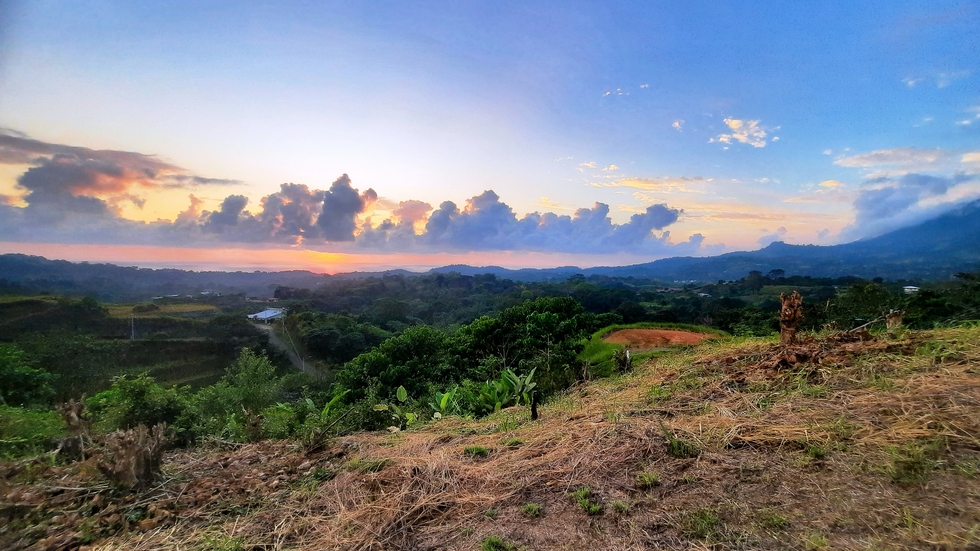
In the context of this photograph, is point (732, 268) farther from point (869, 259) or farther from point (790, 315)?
point (790, 315)

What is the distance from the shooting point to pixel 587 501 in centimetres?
222

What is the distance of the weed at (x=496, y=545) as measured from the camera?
75.8 inches

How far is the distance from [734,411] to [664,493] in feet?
4.49

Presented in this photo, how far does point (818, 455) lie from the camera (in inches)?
88.4

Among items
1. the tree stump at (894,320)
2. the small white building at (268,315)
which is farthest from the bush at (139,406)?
the small white building at (268,315)

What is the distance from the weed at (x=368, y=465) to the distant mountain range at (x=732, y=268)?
13.9 meters

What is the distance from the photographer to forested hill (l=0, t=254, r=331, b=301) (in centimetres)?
1223

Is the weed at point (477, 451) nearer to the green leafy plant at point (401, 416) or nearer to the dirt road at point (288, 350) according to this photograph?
the green leafy plant at point (401, 416)

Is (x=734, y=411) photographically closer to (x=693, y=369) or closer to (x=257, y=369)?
(x=693, y=369)

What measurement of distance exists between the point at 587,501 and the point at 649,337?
34.0 feet

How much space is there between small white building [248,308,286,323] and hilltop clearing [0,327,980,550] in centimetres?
2164

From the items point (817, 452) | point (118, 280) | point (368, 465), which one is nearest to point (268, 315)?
point (118, 280)

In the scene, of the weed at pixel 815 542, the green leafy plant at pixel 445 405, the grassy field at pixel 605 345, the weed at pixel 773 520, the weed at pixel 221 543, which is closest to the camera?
the weed at pixel 815 542

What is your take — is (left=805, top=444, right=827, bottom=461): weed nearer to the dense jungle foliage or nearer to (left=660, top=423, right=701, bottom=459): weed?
(left=660, top=423, right=701, bottom=459): weed
